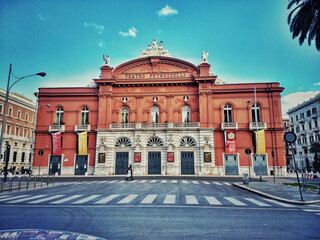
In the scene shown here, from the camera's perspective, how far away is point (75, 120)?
1383 inches

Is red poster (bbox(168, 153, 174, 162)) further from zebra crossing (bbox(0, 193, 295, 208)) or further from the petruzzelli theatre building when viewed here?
zebra crossing (bbox(0, 193, 295, 208))

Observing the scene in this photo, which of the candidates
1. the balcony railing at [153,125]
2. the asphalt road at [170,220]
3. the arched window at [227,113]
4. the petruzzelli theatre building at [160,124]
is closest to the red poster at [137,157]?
the petruzzelli theatre building at [160,124]

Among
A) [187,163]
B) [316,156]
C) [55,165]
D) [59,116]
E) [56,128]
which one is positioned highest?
[59,116]

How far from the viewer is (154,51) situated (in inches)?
1458

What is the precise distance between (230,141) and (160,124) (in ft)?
34.1

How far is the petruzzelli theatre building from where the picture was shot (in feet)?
106

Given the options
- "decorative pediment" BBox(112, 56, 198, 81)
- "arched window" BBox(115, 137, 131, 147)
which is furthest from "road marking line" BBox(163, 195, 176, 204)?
"decorative pediment" BBox(112, 56, 198, 81)

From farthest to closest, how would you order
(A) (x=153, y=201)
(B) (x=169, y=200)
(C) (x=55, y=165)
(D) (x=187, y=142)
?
(C) (x=55, y=165)
(D) (x=187, y=142)
(B) (x=169, y=200)
(A) (x=153, y=201)

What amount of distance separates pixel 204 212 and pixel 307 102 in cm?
6049

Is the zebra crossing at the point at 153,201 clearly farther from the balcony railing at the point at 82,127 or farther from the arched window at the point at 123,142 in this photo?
the balcony railing at the point at 82,127

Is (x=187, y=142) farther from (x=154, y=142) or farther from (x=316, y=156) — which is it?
(x=316, y=156)

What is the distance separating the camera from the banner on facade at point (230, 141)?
32.2 m

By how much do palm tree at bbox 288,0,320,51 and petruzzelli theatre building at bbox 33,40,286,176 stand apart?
14673 millimetres

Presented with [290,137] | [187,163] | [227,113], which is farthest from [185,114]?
[290,137]
